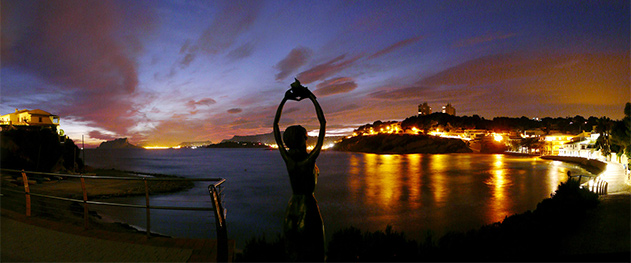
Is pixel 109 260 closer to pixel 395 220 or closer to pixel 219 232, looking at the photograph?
pixel 219 232

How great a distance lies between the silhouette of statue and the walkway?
5.48 feet

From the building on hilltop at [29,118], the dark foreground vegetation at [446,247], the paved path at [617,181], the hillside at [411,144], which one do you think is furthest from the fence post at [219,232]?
the hillside at [411,144]

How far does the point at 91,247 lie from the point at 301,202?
3.83 metres

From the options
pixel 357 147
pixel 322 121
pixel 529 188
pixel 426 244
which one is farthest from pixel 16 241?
pixel 357 147

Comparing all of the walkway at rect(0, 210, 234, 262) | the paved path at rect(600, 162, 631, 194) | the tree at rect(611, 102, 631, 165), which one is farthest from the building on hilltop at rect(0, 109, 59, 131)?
the tree at rect(611, 102, 631, 165)

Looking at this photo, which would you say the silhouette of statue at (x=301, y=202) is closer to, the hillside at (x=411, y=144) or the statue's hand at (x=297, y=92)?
the statue's hand at (x=297, y=92)

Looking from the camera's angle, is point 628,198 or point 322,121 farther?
point 628,198

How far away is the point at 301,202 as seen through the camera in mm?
3645

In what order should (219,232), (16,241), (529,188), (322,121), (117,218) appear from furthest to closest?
(529,188) → (117,218) → (16,241) → (219,232) → (322,121)

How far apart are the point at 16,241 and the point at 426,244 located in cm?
732

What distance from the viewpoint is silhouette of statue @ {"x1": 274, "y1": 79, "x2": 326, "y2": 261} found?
354 cm

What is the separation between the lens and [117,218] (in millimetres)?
15102

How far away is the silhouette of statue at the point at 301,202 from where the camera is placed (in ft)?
11.6

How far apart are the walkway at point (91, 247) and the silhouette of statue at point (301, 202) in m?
1.67
